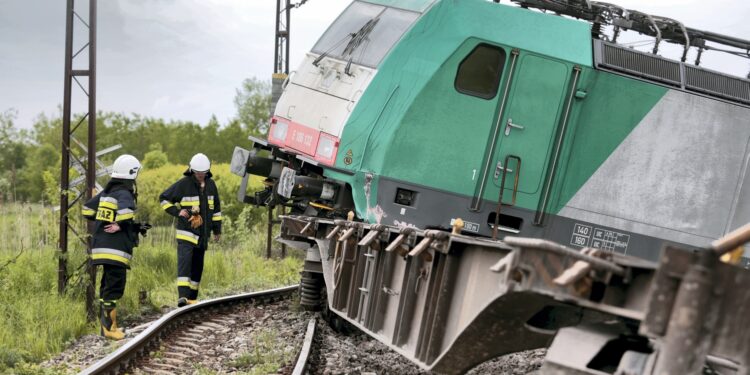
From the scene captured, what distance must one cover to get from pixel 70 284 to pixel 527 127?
19.5 feet

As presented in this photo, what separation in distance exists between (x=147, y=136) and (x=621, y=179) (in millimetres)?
55212

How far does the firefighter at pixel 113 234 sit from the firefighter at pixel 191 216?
51.6 inches

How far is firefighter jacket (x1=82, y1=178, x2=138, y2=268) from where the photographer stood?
8.49m

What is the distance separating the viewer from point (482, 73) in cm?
824

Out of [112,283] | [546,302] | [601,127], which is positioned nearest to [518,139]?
[601,127]

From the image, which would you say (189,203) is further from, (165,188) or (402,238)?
(165,188)

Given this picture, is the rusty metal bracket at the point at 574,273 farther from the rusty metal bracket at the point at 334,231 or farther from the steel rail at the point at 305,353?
the rusty metal bracket at the point at 334,231

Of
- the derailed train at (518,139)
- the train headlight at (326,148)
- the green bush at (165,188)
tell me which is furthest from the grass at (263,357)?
the green bush at (165,188)

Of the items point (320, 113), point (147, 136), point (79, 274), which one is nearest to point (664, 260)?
point (320, 113)

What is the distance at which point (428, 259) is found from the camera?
5.10m

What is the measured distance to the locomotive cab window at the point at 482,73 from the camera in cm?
818

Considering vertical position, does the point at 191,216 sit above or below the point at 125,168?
below

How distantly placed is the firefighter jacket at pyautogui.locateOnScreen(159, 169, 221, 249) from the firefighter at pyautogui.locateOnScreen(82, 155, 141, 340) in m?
1.29

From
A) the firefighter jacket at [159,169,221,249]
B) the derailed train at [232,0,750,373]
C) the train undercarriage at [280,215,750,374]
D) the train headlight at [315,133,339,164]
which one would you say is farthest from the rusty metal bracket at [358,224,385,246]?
the firefighter jacket at [159,169,221,249]
